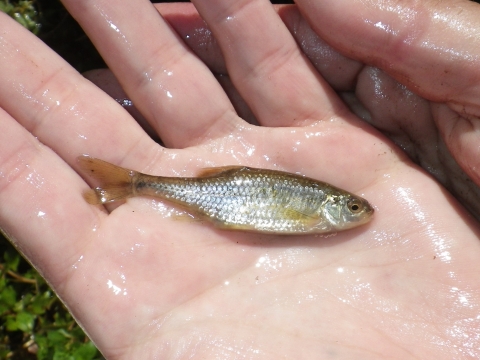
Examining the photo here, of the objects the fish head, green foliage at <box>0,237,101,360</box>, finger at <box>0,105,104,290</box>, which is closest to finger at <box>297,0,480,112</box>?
the fish head

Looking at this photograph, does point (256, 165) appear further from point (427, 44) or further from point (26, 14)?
point (26, 14)

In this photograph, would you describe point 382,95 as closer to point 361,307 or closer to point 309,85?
point 309,85

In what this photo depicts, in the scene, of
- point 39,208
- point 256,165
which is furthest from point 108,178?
point 256,165

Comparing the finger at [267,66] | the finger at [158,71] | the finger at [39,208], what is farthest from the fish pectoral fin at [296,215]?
the finger at [39,208]

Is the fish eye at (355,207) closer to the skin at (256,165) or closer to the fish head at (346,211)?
the fish head at (346,211)

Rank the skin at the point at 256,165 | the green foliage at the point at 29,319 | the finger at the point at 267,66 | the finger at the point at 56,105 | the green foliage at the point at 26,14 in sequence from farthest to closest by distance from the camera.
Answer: the green foliage at the point at 26,14 < the green foliage at the point at 29,319 < the finger at the point at 267,66 < the finger at the point at 56,105 < the skin at the point at 256,165

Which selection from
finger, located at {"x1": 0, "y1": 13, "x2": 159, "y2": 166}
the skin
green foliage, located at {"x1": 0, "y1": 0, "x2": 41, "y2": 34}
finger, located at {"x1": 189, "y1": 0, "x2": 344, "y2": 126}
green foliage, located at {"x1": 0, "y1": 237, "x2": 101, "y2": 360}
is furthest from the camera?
green foliage, located at {"x1": 0, "y1": 0, "x2": 41, "y2": 34}

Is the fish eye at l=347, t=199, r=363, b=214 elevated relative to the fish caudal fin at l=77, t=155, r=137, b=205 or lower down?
lower down

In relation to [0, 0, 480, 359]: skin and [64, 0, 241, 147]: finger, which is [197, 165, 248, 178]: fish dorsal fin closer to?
[0, 0, 480, 359]: skin
